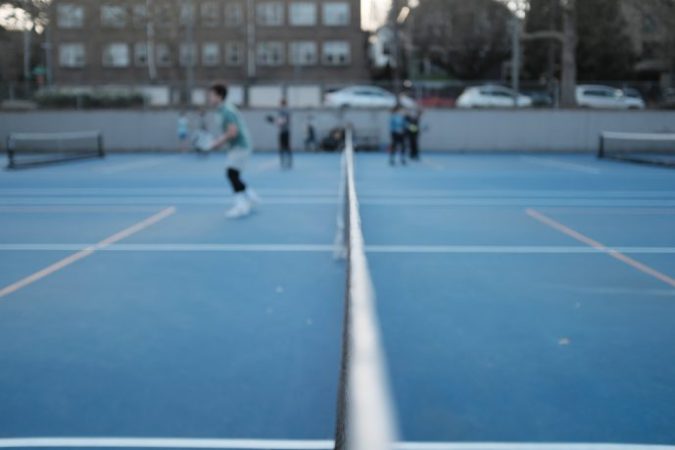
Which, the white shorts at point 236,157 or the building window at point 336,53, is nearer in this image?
the white shorts at point 236,157

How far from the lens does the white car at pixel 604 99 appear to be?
32.9m

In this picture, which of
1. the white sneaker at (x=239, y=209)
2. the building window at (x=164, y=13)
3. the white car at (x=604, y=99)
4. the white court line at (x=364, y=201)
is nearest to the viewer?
the white sneaker at (x=239, y=209)

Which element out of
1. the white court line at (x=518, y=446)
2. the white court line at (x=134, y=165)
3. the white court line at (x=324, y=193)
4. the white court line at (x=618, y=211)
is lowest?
the white court line at (x=518, y=446)

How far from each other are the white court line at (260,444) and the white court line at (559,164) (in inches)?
712

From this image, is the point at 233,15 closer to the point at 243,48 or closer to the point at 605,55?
the point at 243,48

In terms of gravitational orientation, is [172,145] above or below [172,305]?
above

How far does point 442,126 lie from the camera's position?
105 ft

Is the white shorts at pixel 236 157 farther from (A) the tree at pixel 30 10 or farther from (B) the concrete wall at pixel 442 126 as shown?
(A) the tree at pixel 30 10

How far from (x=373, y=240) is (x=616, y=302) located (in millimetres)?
3869

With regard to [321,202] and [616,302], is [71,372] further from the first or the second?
[321,202]

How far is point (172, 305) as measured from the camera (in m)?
6.35

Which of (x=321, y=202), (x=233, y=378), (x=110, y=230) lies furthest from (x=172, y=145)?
(x=233, y=378)

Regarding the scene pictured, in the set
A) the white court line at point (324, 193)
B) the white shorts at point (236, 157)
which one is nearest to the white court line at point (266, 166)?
the white court line at point (324, 193)

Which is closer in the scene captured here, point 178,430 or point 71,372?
point 178,430
